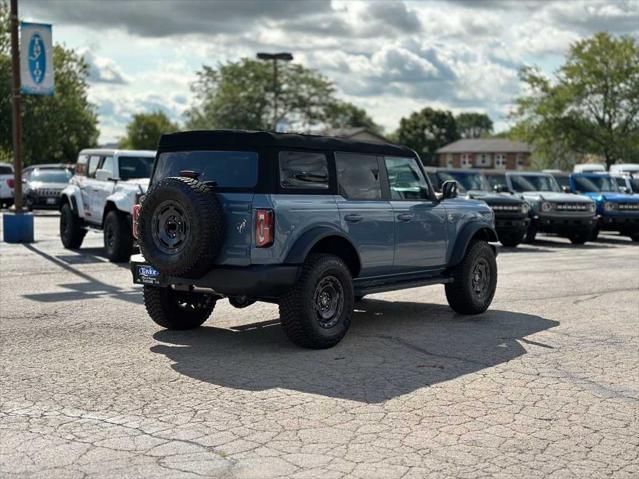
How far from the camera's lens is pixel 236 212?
7199mm

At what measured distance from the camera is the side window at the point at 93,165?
632 inches

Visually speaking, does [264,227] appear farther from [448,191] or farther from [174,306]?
[448,191]

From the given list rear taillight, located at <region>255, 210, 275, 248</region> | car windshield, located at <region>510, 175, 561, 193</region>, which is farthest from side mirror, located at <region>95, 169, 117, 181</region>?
car windshield, located at <region>510, 175, 561, 193</region>

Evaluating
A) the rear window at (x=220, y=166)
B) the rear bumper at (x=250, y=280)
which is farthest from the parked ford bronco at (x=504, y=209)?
the rear bumper at (x=250, y=280)

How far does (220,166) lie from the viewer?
753 centimetres

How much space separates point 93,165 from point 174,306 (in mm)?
8552

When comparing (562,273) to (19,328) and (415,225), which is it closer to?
(415,225)

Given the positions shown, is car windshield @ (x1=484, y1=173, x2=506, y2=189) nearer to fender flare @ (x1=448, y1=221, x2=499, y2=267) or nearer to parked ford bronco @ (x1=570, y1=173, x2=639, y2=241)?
parked ford bronco @ (x1=570, y1=173, x2=639, y2=241)

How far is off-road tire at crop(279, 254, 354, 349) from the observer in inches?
286

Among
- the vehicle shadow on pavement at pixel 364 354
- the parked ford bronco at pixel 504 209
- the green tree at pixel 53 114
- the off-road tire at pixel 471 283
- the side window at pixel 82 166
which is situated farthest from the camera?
the green tree at pixel 53 114

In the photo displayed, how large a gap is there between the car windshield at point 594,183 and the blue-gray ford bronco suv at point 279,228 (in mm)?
16424

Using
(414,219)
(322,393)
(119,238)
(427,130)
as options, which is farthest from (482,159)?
(322,393)

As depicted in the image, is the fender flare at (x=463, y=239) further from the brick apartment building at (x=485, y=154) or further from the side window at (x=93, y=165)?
the brick apartment building at (x=485, y=154)

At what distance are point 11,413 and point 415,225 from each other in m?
4.62
